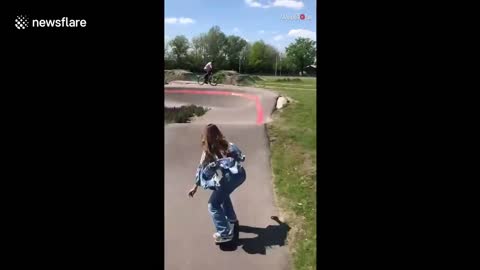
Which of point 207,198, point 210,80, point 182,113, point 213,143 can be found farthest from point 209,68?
point 207,198

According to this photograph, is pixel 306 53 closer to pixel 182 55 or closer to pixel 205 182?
pixel 182 55

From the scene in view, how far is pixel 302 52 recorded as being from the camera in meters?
3.85

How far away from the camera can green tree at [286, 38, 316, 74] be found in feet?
12.3

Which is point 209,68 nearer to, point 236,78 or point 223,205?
point 236,78

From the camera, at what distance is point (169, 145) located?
3.88 meters

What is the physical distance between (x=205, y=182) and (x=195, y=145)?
40cm

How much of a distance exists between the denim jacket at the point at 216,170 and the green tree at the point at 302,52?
1131mm

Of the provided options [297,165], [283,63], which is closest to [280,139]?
[297,165]

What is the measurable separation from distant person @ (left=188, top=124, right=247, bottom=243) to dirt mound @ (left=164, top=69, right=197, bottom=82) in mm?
710

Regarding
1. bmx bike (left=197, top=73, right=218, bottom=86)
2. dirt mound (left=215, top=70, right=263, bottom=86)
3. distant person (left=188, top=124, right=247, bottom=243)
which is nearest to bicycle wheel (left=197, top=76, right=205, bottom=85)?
bmx bike (left=197, top=73, right=218, bottom=86)

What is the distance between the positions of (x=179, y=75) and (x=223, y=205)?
1.45 meters

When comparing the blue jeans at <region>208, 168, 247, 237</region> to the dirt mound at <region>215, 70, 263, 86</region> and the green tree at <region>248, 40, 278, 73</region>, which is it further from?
the green tree at <region>248, 40, 278, 73</region>

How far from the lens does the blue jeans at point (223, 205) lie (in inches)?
149

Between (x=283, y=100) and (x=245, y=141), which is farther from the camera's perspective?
(x=283, y=100)
